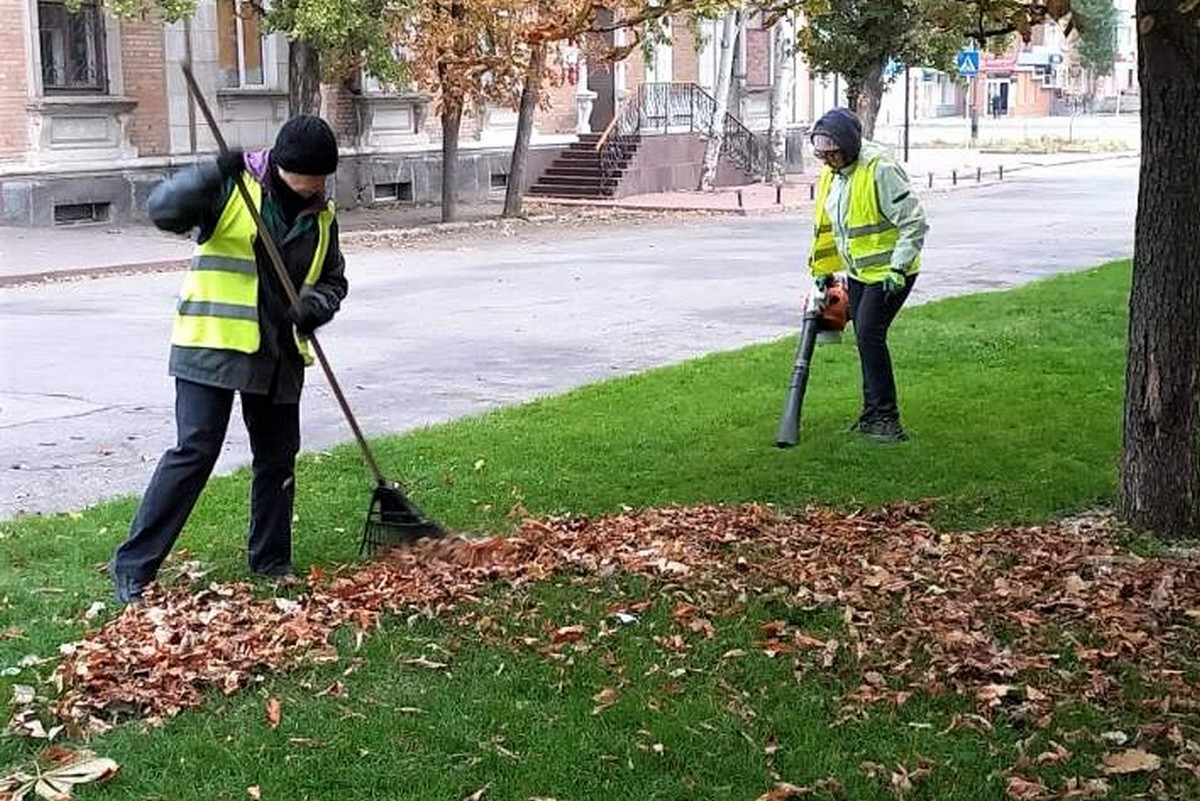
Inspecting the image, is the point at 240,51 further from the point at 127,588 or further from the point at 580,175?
the point at 127,588

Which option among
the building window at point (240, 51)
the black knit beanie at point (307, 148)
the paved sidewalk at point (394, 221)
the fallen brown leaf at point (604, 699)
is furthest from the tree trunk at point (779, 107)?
the fallen brown leaf at point (604, 699)

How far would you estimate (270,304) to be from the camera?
18.4ft

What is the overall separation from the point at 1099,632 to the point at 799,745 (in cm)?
136

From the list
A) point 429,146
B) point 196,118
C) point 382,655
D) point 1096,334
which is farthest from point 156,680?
point 429,146

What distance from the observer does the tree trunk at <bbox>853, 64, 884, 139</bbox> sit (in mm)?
32062

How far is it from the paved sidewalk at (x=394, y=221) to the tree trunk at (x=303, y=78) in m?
1.94

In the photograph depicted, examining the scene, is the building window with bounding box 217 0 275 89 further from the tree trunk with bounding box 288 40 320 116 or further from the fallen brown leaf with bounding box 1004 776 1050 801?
Result: the fallen brown leaf with bounding box 1004 776 1050 801

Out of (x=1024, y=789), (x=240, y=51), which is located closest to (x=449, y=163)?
(x=240, y=51)

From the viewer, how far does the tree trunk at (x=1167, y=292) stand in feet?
19.7

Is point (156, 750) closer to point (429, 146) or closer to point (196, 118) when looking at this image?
point (196, 118)

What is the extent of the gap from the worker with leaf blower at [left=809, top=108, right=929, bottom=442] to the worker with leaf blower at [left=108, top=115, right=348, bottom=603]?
3.38m

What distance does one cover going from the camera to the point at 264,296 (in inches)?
220

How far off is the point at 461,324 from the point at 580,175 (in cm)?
1979

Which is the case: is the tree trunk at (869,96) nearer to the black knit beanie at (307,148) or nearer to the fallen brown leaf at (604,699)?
the black knit beanie at (307,148)
